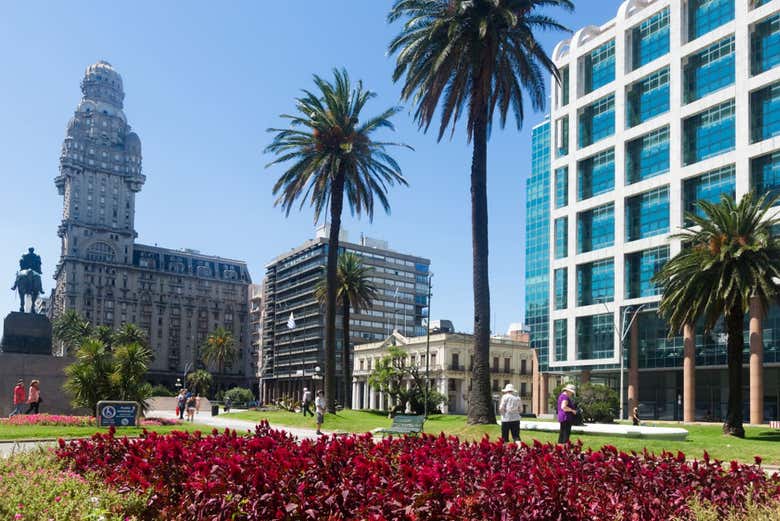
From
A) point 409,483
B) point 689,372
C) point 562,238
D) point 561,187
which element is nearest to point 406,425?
point 409,483

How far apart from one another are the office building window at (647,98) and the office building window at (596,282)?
12941mm

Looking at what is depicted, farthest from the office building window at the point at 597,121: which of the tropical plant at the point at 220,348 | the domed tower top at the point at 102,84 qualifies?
the domed tower top at the point at 102,84

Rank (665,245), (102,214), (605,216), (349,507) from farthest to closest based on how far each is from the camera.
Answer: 1. (102,214)
2. (605,216)
3. (665,245)
4. (349,507)

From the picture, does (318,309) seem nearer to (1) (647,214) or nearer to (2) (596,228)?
(2) (596,228)

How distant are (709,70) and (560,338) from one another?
27904mm

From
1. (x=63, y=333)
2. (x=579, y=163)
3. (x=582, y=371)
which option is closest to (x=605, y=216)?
(x=579, y=163)

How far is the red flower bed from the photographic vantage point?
735cm

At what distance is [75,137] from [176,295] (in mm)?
44173

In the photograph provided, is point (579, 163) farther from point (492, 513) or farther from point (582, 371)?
point (492, 513)

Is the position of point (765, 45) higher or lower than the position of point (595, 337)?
higher

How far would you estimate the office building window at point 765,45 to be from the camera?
54.3m

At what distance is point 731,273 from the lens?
38.2m

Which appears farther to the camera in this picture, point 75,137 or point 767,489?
point 75,137

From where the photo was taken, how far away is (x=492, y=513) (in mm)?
7535
